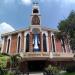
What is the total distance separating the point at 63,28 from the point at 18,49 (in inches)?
543

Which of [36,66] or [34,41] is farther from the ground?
[34,41]

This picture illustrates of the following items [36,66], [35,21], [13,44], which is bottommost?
[36,66]

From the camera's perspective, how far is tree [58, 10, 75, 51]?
113 feet

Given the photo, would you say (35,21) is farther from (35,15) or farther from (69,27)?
(69,27)

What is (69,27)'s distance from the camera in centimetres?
3553

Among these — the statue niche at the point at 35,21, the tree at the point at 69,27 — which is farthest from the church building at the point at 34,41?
the tree at the point at 69,27

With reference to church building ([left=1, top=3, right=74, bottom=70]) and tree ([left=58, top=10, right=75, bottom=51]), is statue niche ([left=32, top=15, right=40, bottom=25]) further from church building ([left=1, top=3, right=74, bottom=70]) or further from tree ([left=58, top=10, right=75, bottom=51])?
tree ([left=58, top=10, right=75, bottom=51])

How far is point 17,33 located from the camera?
4766 cm

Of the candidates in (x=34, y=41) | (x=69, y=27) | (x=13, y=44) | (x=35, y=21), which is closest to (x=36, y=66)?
(x=34, y=41)

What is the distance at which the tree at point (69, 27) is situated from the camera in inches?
1362

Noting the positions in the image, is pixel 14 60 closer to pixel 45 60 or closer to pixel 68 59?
pixel 45 60

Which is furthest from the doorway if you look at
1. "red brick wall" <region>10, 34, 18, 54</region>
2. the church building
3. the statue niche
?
the statue niche

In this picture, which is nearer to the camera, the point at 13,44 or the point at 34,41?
the point at 34,41

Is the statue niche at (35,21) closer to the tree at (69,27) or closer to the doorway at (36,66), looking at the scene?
the doorway at (36,66)
